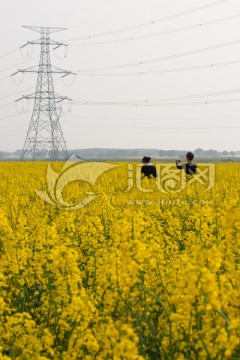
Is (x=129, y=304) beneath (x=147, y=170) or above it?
beneath

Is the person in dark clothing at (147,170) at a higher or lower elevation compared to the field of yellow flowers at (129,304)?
higher

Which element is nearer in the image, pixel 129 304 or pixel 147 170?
pixel 129 304

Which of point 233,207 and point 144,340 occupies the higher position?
point 233,207

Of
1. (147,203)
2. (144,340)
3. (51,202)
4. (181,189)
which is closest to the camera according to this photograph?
(144,340)

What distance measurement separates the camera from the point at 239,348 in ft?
10.8

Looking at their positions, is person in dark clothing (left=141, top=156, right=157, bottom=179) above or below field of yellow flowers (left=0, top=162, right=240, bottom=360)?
above

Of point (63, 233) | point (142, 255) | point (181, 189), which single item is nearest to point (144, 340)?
point (142, 255)

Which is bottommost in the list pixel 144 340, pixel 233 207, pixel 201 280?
pixel 144 340

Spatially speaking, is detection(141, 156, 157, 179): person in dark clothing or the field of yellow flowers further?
detection(141, 156, 157, 179): person in dark clothing

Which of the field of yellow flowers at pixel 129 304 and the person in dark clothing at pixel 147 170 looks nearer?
the field of yellow flowers at pixel 129 304

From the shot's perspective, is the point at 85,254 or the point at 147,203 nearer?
the point at 85,254

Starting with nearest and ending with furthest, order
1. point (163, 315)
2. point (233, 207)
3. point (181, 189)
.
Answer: point (233, 207), point (163, 315), point (181, 189)

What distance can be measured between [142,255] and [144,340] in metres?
0.75

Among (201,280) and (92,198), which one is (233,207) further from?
(92,198)
